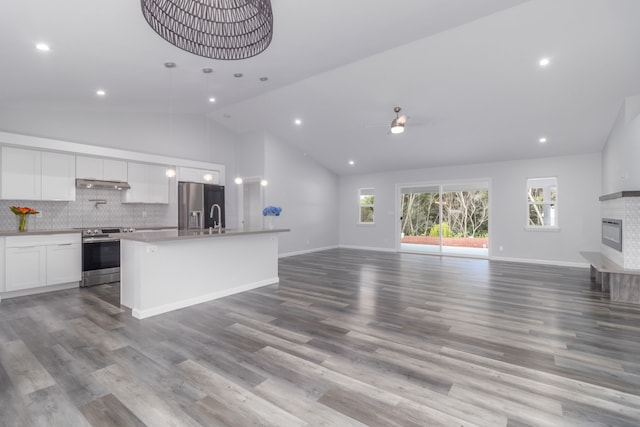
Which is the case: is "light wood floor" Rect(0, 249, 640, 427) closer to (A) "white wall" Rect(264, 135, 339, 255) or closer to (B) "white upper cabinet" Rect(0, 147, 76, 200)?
(B) "white upper cabinet" Rect(0, 147, 76, 200)

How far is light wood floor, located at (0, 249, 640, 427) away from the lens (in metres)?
1.86

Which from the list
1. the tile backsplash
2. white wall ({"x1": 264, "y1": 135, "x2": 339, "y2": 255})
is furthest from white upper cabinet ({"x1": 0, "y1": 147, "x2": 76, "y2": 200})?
white wall ({"x1": 264, "y1": 135, "x2": 339, "y2": 255})

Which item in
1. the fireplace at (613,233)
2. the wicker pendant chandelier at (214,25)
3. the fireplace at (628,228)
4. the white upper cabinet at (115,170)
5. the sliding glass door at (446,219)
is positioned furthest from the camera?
the sliding glass door at (446,219)

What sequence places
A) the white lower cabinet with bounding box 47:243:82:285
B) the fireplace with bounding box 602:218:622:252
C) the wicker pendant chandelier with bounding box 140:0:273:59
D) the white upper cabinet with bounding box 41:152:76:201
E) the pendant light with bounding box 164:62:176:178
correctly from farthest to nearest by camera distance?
the white upper cabinet with bounding box 41:152:76:201
the white lower cabinet with bounding box 47:243:82:285
the fireplace with bounding box 602:218:622:252
the pendant light with bounding box 164:62:176:178
the wicker pendant chandelier with bounding box 140:0:273:59

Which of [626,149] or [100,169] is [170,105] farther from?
[626,149]

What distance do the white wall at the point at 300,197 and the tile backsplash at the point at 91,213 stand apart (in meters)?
2.53

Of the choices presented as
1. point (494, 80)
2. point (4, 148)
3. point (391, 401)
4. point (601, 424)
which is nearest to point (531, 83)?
point (494, 80)

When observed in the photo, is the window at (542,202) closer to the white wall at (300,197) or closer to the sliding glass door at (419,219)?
the sliding glass door at (419,219)

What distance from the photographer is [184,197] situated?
6.73 m

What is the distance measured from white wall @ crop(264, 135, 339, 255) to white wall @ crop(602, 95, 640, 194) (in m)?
6.61

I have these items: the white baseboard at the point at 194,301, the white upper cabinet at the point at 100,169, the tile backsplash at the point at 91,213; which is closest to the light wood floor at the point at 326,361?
the white baseboard at the point at 194,301

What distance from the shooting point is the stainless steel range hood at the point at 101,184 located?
5260 millimetres

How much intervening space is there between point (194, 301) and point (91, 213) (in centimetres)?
331

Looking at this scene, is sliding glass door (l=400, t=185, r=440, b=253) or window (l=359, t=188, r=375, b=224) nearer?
sliding glass door (l=400, t=185, r=440, b=253)
